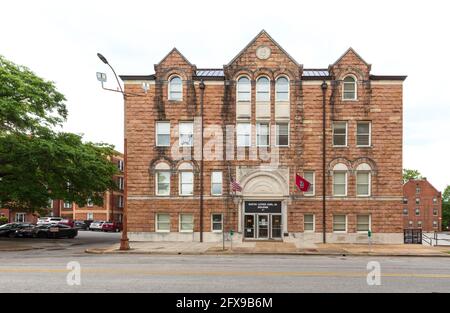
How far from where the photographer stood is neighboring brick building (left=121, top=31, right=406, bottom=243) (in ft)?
108

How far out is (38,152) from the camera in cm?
3092

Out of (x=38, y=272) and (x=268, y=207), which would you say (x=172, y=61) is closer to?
(x=268, y=207)

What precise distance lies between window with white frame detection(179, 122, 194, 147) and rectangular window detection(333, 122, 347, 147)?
10.7 meters

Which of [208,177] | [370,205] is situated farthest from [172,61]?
[370,205]

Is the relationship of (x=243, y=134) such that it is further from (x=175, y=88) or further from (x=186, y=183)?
(x=175, y=88)

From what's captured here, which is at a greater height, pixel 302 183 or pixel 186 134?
pixel 186 134

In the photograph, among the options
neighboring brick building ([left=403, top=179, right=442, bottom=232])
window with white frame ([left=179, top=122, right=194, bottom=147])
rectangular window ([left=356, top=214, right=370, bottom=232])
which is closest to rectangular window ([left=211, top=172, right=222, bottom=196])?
window with white frame ([left=179, top=122, right=194, bottom=147])

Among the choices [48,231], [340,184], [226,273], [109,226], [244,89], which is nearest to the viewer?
[226,273]

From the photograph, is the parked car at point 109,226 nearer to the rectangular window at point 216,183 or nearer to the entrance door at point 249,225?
the rectangular window at point 216,183

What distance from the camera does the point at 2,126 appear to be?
31938 mm

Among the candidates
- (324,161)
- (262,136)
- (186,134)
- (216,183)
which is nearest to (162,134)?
(186,134)

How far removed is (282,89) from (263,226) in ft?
33.9

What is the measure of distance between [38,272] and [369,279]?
1078cm

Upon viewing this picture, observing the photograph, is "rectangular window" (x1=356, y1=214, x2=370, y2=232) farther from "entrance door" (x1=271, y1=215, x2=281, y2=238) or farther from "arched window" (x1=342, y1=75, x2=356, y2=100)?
"arched window" (x1=342, y1=75, x2=356, y2=100)
